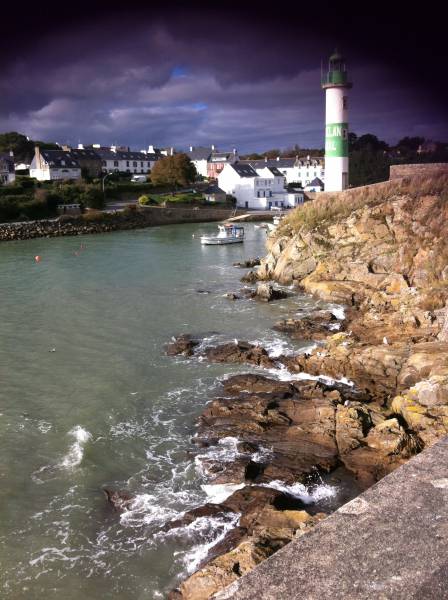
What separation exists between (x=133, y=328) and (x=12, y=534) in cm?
1148

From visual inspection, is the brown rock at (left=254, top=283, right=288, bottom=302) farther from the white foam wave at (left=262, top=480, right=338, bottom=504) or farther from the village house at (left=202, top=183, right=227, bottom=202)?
the village house at (left=202, top=183, right=227, bottom=202)

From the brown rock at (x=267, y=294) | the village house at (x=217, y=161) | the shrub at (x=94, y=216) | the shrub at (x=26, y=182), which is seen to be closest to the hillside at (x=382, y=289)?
the brown rock at (x=267, y=294)

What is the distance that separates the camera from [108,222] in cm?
5691

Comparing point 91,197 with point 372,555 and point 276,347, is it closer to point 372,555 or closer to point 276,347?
point 276,347

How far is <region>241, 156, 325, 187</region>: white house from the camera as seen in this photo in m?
88.8

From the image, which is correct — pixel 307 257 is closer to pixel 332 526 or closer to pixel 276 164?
pixel 332 526

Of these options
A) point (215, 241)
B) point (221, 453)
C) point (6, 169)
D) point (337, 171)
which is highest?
point (6, 169)

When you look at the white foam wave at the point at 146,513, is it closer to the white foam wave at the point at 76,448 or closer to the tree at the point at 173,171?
the white foam wave at the point at 76,448

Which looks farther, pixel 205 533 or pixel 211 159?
pixel 211 159

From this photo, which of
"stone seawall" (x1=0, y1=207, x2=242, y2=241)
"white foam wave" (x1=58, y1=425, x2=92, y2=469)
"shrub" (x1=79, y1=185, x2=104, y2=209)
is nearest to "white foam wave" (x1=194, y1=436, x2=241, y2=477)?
"white foam wave" (x1=58, y1=425, x2=92, y2=469)

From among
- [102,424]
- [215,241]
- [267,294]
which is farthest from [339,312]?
[215,241]

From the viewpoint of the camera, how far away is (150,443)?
11.5 m

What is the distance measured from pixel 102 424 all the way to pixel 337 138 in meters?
31.8

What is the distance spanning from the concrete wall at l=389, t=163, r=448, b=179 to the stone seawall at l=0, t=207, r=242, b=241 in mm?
32924
